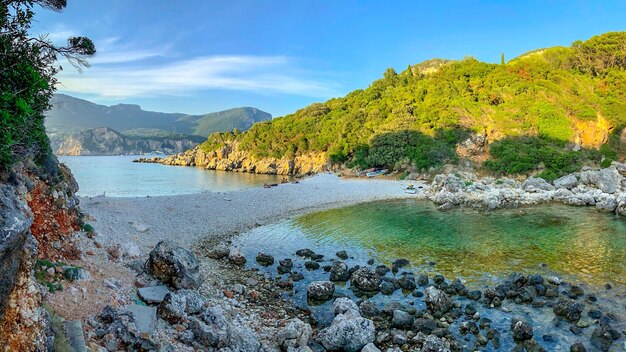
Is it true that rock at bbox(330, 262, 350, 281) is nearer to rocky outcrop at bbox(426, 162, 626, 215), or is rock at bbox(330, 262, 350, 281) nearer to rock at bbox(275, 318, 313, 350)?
rock at bbox(275, 318, 313, 350)

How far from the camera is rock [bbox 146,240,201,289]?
448 inches

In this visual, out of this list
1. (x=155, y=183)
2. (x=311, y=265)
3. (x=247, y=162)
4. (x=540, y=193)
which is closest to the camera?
(x=311, y=265)

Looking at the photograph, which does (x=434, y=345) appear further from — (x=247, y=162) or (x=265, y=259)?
(x=247, y=162)

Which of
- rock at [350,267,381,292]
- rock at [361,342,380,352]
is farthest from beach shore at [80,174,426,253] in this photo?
rock at [361,342,380,352]

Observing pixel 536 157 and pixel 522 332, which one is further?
pixel 536 157

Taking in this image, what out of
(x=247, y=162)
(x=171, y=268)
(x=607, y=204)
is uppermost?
(x=247, y=162)

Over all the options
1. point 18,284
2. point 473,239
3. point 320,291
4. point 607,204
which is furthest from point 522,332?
point 607,204

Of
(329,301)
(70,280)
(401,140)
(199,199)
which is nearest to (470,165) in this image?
(401,140)

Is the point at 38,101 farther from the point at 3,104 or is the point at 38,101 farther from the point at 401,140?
the point at 401,140

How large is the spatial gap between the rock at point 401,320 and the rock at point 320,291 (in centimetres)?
261

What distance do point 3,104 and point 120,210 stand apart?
1865 cm

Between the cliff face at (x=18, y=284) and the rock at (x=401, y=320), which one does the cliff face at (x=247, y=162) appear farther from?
the cliff face at (x=18, y=284)

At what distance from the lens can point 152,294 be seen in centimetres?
1002

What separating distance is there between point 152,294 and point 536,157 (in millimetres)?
53402
